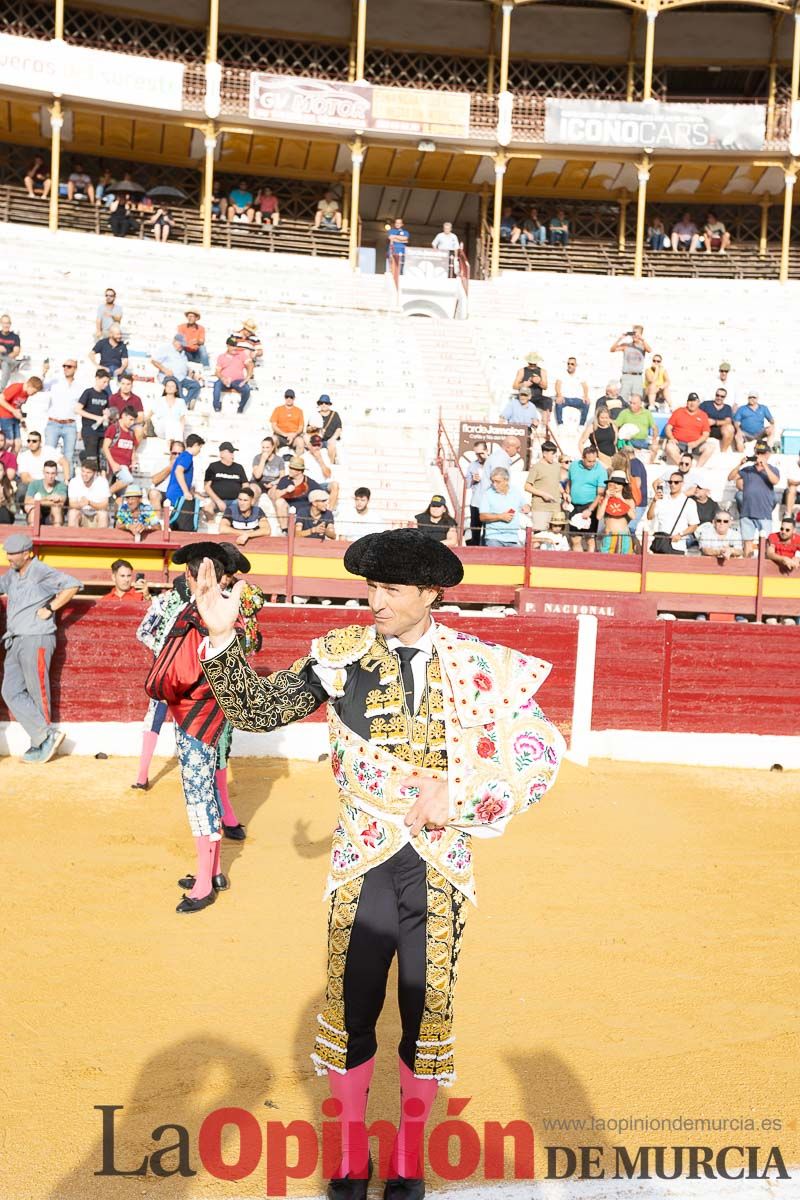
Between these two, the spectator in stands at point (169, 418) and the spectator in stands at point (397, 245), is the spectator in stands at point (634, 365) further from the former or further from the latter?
the spectator in stands at point (169, 418)

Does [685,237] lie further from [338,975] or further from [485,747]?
[338,975]

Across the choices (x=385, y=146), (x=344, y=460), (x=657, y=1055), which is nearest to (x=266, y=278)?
(x=385, y=146)

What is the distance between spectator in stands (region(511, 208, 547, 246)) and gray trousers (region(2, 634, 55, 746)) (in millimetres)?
16487

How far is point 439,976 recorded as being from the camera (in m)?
2.81

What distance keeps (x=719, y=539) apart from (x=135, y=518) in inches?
219

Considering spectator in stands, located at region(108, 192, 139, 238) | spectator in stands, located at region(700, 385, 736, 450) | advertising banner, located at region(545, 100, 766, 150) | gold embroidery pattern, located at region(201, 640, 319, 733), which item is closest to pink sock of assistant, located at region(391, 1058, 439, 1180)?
gold embroidery pattern, located at region(201, 640, 319, 733)

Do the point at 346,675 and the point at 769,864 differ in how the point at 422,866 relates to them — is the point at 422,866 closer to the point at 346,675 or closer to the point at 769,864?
the point at 346,675

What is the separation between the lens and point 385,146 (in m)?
21.0

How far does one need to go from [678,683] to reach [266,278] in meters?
11.9

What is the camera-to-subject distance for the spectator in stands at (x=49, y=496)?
10.5 metres

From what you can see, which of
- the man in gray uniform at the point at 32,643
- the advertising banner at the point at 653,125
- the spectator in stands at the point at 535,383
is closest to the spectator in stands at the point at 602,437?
the spectator in stands at the point at 535,383

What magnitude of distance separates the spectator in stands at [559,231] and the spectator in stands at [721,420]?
948 cm

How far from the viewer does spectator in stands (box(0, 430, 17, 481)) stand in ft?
35.3

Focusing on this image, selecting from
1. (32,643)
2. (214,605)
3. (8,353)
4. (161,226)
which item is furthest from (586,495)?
(161,226)
